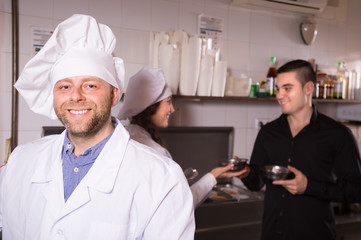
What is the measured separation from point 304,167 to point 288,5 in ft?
4.12

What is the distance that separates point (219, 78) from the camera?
2299mm

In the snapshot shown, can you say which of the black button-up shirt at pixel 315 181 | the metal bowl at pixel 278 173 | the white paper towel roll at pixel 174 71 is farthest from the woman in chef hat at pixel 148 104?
the white paper towel roll at pixel 174 71

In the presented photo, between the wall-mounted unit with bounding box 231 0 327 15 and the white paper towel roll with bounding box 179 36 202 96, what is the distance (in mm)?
498

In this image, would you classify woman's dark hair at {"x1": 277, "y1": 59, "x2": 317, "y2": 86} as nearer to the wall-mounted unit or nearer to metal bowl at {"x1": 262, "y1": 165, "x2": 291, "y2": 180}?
metal bowl at {"x1": 262, "y1": 165, "x2": 291, "y2": 180}

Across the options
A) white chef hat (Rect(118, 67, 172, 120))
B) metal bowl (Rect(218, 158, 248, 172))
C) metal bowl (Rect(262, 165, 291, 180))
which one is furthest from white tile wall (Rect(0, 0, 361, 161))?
metal bowl (Rect(262, 165, 291, 180))

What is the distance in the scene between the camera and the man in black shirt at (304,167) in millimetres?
1668

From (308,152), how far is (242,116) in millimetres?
911

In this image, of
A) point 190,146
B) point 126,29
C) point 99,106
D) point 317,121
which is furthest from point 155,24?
point 99,106

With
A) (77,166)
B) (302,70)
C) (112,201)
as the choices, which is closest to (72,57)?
(77,166)

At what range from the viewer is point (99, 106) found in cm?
106

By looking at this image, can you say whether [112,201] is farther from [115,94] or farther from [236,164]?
[236,164]

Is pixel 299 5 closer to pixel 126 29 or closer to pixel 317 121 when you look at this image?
pixel 317 121

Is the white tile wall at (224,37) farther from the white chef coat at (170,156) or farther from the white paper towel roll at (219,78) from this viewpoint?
the white chef coat at (170,156)

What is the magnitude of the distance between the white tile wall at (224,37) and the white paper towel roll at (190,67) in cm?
21
